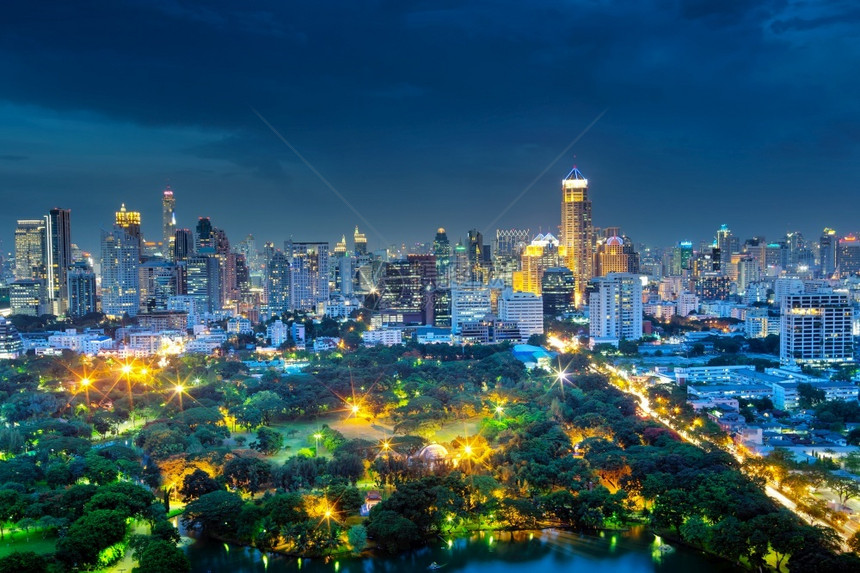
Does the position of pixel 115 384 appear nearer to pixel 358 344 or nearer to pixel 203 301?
pixel 358 344

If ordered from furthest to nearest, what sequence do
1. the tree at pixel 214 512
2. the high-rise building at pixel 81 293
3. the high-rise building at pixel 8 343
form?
the high-rise building at pixel 81 293, the high-rise building at pixel 8 343, the tree at pixel 214 512

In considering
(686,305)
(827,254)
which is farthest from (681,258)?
(686,305)

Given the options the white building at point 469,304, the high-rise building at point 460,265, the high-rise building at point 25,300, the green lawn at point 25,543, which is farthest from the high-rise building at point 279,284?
the green lawn at point 25,543

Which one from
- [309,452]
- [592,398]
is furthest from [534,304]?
[309,452]

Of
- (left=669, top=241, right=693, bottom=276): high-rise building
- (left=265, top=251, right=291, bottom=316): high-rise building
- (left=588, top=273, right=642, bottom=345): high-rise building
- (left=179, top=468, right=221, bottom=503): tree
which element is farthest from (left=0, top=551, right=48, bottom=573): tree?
(left=669, top=241, right=693, bottom=276): high-rise building

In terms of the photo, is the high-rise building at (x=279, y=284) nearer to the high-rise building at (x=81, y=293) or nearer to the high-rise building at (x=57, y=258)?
the high-rise building at (x=81, y=293)

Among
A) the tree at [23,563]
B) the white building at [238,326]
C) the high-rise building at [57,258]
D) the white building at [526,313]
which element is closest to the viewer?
the tree at [23,563]
